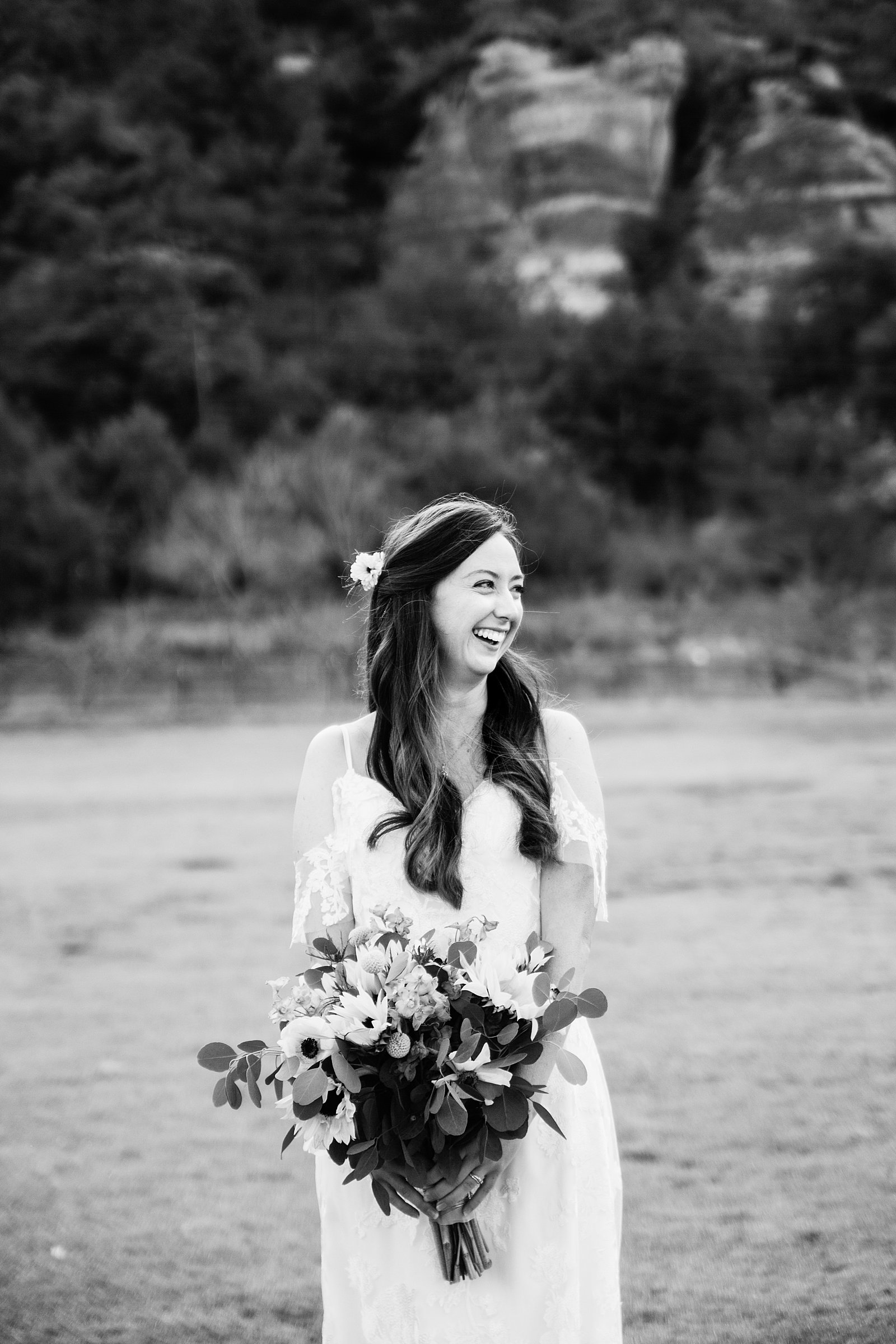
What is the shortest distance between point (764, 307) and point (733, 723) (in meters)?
46.9

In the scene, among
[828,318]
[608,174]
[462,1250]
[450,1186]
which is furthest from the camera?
[608,174]

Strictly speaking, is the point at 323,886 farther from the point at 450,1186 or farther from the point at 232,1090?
Answer: the point at 450,1186

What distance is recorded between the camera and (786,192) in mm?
71812

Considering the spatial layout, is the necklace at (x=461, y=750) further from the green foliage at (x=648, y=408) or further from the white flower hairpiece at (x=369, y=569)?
the green foliage at (x=648, y=408)

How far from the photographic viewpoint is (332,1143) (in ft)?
7.91

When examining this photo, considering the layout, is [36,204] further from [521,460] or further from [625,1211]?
[625,1211]

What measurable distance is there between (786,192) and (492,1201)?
249ft

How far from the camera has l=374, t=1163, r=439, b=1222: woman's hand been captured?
2.38 meters

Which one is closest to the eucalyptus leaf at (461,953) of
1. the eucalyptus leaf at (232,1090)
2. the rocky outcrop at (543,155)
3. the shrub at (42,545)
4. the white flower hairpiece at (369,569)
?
the eucalyptus leaf at (232,1090)

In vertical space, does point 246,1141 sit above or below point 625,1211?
below

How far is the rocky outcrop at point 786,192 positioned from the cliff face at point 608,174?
79 mm

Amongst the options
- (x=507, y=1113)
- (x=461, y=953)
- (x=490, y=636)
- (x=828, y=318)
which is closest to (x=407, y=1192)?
(x=507, y=1113)

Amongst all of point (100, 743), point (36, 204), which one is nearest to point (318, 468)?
point (36, 204)

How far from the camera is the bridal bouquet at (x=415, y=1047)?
2312 mm
